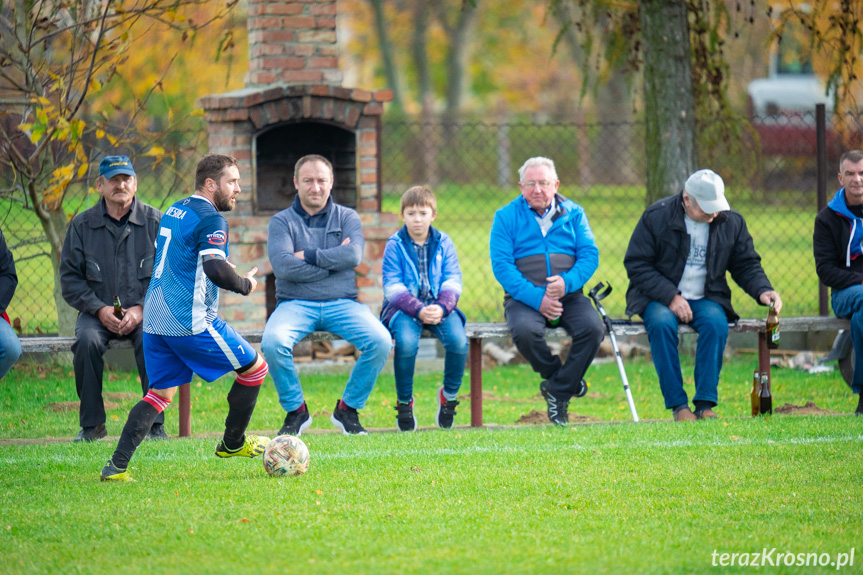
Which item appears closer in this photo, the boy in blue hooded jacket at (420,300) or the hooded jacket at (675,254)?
the boy in blue hooded jacket at (420,300)

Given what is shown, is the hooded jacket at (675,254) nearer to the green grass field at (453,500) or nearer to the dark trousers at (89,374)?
the green grass field at (453,500)

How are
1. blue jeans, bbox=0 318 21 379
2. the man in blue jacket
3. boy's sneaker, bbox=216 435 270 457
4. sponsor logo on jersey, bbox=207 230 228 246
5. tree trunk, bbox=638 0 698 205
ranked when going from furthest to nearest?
tree trunk, bbox=638 0 698 205 → the man in blue jacket → blue jeans, bbox=0 318 21 379 → boy's sneaker, bbox=216 435 270 457 → sponsor logo on jersey, bbox=207 230 228 246

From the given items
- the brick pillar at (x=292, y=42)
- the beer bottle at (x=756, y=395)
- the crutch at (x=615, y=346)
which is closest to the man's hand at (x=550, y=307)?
the crutch at (x=615, y=346)

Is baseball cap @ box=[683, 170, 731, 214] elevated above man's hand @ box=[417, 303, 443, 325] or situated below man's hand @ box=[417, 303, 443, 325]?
above

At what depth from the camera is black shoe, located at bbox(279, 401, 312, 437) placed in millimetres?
6355

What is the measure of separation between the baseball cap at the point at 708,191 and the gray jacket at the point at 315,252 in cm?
233

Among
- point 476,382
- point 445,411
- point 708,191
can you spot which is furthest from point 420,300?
point 708,191

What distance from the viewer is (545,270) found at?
7102 millimetres

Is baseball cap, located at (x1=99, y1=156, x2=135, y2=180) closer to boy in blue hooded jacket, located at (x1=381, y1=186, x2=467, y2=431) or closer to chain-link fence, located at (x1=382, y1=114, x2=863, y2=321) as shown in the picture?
boy in blue hooded jacket, located at (x1=381, y1=186, x2=467, y2=431)

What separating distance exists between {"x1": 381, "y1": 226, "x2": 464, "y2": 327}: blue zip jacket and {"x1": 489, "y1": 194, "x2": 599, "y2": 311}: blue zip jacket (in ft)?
1.14

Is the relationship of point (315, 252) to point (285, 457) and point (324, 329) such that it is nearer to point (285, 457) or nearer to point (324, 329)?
point (324, 329)

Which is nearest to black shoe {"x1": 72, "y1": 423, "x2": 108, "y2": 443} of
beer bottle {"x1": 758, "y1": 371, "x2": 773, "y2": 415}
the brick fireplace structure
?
the brick fireplace structure

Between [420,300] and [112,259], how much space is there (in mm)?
2061

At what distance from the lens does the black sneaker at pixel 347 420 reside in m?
6.46
